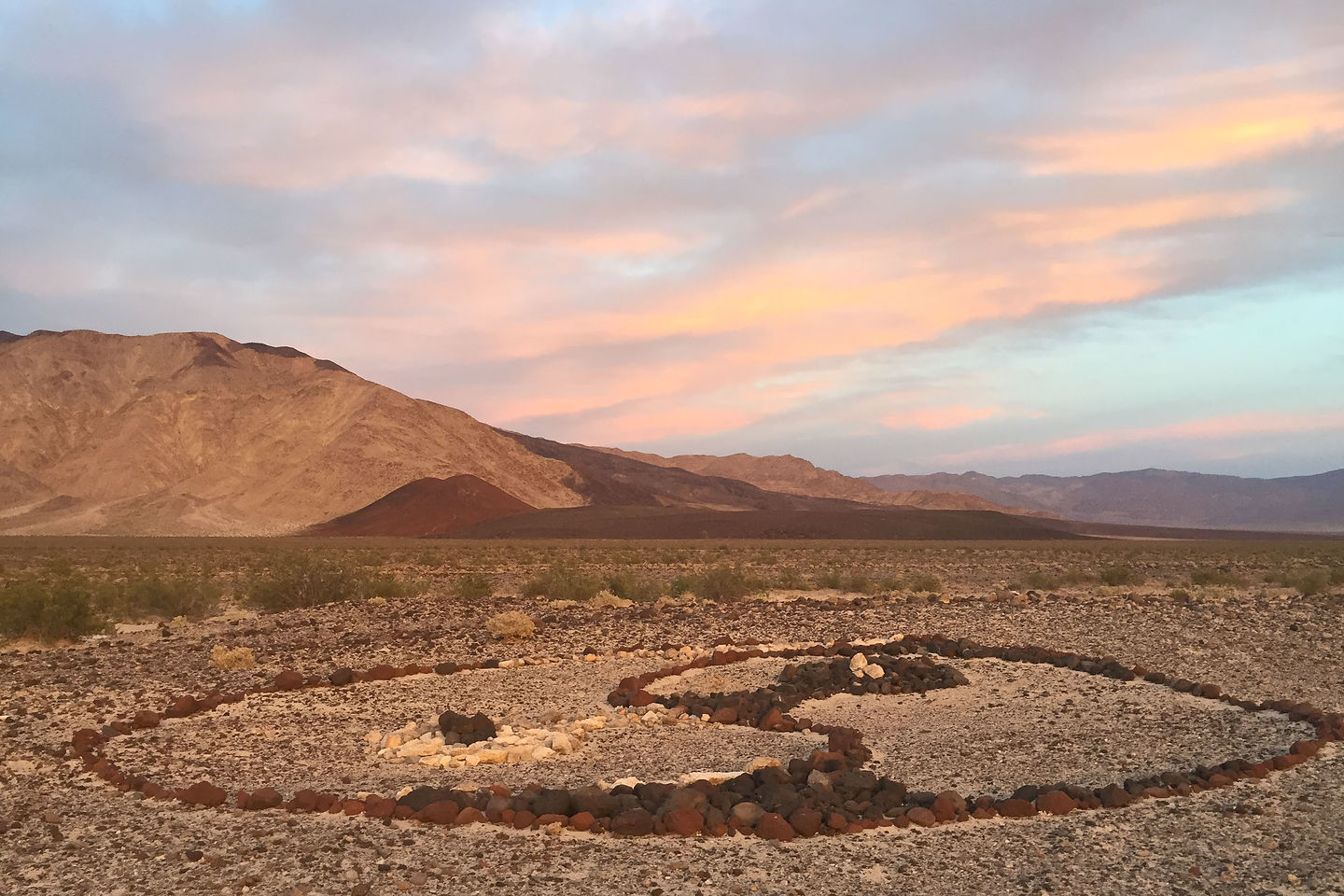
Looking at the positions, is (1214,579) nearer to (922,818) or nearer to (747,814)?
(922,818)

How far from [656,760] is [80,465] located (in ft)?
365

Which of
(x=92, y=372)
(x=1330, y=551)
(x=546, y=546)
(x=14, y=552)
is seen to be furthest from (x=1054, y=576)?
(x=92, y=372)

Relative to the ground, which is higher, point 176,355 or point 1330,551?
point 176,355

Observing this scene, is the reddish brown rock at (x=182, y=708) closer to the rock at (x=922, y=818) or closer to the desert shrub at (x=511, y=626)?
the desert shrub at (x=511, y=626)

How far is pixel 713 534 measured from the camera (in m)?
90.8

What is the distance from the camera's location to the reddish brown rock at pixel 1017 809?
8.39 meters

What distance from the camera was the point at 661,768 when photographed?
33.6 feet

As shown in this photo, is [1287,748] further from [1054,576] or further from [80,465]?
[80,465]

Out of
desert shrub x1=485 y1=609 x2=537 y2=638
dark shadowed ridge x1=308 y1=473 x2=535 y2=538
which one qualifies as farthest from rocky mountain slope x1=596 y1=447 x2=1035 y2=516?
desert shrub x1=485 y1=609 x2=537 y2=638

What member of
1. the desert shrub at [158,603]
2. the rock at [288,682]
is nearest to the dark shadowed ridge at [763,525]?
the desert shrub at [158,603]

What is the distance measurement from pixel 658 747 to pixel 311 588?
1785cm

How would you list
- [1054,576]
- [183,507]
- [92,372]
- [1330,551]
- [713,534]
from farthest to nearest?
[92,372]
[183,507]
[713,534]
[1330,551]
[1054,576]

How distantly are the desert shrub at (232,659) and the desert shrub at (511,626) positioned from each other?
430cm

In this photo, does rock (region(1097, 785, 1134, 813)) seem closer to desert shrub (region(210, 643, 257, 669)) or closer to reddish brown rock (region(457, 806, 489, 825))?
reddish brown rock (region(457, 806, 489, 825))
